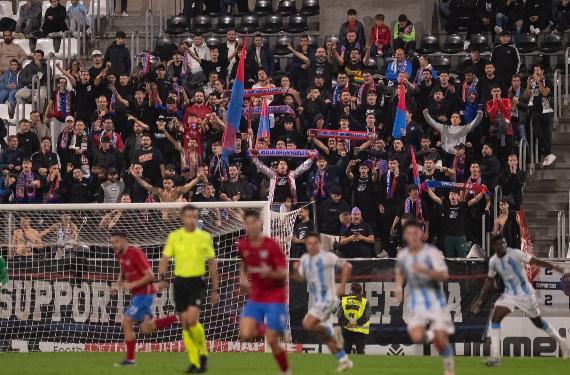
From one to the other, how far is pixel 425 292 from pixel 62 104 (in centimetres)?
1587

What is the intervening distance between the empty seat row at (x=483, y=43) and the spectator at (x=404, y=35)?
105cm

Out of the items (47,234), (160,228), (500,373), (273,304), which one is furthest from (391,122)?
(273,304)

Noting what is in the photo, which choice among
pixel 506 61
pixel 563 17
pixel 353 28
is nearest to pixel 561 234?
pixel 506 61

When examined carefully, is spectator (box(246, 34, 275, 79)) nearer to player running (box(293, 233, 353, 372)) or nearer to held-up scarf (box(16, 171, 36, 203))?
held-up scarf (box(16, 171, 36, 203))

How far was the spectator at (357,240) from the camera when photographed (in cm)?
2752

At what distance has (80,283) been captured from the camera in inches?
1061

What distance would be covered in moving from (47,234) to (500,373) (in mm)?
9794

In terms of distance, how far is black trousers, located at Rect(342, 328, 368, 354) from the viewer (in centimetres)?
2623

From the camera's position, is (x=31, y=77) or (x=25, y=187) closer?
(x=25, y=187)

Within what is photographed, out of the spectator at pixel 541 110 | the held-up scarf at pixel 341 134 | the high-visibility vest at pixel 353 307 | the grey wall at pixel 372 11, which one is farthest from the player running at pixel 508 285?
the grey wall at pixel 372 11

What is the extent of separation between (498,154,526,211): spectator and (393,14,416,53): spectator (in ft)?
15.6

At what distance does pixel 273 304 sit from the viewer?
18719mm

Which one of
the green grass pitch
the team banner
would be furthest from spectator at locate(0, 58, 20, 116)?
the green grass pitch

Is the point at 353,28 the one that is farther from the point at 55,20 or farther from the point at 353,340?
the point at 55,20
